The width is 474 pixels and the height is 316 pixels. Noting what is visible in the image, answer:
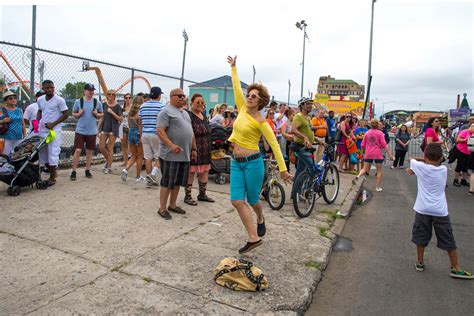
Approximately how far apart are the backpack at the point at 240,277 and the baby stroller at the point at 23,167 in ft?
13.3

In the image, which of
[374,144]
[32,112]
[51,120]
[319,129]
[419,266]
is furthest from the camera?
[319,129]

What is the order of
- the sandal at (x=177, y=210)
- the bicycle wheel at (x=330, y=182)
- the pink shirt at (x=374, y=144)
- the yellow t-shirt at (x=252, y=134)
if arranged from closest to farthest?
the yellow t-shirt at (x=252, y=134) < the sandal at (x=177, y=210) < the bicycle wheel at (x=330, y=182) < the pink shirt at (x=374, y=144)

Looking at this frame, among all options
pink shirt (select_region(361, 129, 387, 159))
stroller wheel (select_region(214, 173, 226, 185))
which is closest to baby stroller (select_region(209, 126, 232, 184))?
stroller wheel (select_region(214, 173, 226, 185))

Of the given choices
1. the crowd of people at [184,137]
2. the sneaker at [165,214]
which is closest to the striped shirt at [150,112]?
the crowd of people at [184,137]

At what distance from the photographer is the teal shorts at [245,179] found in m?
3.96

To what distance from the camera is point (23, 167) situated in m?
5.78

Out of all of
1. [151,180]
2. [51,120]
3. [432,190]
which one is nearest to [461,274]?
[432,190]

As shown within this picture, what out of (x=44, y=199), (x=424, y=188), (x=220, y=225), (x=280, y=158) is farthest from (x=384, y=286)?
(x=44, y=199)

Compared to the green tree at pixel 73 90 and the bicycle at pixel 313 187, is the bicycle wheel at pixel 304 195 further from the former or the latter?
the green tree at pixel 73 90

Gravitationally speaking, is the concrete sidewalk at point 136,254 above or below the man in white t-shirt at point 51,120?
below

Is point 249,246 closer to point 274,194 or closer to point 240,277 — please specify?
point 240,277

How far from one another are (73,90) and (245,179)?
5.65 meters

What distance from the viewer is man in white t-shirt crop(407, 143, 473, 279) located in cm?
408

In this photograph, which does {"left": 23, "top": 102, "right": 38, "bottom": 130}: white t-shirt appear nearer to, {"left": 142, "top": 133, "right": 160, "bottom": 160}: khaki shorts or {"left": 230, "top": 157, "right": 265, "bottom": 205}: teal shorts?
{"left": 142, "top": 133, "right": 160, "bottom": 160}: khaki shorts
